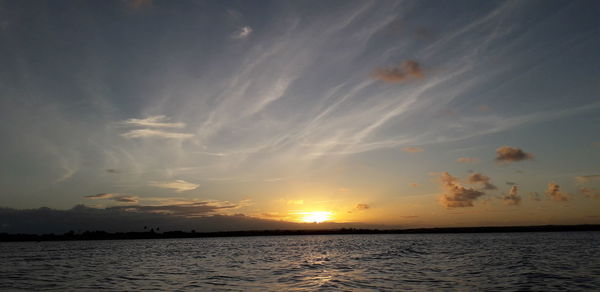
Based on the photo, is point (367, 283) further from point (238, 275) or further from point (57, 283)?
point (57, 283)

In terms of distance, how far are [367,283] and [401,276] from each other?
6.52 meters

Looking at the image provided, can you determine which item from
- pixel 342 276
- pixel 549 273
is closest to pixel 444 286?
pixel 342 276

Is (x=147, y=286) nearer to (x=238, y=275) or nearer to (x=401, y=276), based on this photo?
(x=238, y=275)

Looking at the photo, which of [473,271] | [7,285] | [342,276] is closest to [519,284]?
[473,271]

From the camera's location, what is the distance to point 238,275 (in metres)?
44.9

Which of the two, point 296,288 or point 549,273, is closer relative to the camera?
point 296,288

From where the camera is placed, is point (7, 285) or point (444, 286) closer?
point (444, 286)

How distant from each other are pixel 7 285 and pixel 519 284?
47.6m

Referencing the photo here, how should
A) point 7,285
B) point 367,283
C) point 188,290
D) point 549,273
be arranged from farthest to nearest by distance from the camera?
point 549,273 → point 7,285 → point 367,283 → point 188,290

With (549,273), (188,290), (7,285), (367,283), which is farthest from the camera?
(549,273)

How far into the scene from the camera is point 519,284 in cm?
3503

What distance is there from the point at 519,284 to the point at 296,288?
19394mm

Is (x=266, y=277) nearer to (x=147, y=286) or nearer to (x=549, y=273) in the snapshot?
(x=147, y=286)

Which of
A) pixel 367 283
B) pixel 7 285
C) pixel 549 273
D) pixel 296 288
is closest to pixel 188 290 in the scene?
pixel 296 288
